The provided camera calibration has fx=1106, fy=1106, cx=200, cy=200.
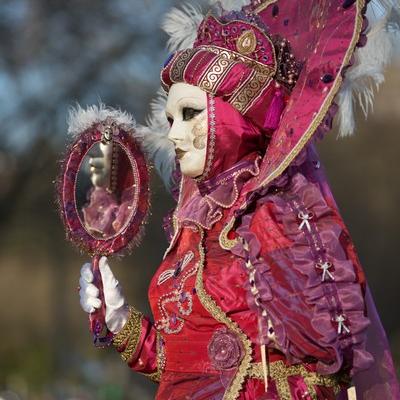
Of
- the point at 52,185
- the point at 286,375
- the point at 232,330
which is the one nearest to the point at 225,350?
the point at 232,330

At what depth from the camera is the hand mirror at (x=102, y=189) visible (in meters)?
3.55

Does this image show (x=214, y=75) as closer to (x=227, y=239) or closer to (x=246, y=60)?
(x=246, y=60)

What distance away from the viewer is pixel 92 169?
366 cm

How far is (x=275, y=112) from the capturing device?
3336 mm

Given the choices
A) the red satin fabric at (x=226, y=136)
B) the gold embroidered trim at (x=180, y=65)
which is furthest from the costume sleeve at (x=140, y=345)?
the gold embroidered trim at (x=180, y=65)

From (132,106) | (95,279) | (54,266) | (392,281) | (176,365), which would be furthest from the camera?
(54,266)

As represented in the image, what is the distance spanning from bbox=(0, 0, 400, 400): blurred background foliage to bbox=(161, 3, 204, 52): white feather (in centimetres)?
454

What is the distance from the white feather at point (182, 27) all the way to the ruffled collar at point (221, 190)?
0.71 metres

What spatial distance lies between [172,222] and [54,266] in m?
8.65

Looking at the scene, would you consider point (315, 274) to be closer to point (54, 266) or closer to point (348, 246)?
point (348, 246)

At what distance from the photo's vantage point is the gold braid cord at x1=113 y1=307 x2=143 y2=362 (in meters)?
3.50

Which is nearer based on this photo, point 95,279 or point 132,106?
point 95,279

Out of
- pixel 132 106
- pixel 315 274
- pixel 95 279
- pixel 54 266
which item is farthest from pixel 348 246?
pixel 54 266

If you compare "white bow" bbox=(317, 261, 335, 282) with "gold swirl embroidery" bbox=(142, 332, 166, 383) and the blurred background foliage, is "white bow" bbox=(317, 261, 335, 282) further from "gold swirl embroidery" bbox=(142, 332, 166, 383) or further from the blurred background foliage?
the blurred background foliage
